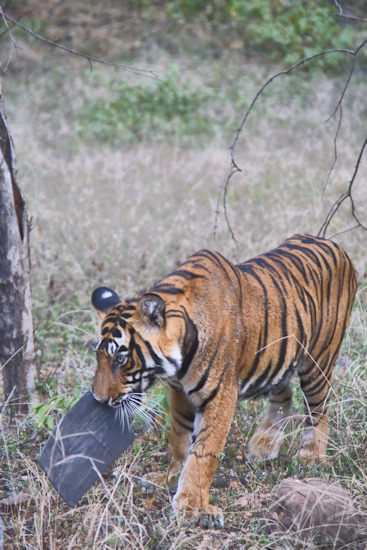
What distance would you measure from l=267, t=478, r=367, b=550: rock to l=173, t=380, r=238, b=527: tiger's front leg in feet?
1.14

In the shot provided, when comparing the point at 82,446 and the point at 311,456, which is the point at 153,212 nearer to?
the point at 311,456

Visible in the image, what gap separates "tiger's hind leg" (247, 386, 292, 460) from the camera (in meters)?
4.00

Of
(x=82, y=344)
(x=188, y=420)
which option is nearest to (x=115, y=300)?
(x=188, y=420)

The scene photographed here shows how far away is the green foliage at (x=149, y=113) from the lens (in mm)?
12016

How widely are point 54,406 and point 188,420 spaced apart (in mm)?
771

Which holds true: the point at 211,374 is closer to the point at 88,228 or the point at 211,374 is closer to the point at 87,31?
the point at 88,228

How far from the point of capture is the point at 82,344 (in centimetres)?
540

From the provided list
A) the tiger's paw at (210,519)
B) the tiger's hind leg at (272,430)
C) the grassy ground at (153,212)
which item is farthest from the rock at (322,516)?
the tiger's hind leg at (272,430)

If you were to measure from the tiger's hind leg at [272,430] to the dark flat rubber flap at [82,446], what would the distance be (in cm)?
96

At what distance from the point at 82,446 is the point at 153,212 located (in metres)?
5.14

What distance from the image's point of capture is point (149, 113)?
41.0ft

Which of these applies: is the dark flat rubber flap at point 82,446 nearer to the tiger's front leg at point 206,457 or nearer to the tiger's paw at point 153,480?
the tiger's front leg at point 206,457

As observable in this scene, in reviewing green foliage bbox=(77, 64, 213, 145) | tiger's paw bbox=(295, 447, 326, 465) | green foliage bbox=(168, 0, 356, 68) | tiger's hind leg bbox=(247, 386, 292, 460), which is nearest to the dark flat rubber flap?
tiger's hind leg bbox=(247, 386, 292, 460)

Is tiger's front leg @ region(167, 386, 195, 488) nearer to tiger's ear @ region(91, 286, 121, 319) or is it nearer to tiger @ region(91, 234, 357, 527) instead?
tiger @ region(91, 234, 357, 527)
